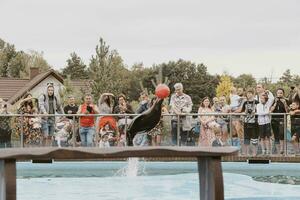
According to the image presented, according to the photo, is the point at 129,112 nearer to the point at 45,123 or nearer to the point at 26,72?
the point at 45,123

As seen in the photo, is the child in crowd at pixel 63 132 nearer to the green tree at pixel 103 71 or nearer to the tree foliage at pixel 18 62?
the green tree at pixel 103 71

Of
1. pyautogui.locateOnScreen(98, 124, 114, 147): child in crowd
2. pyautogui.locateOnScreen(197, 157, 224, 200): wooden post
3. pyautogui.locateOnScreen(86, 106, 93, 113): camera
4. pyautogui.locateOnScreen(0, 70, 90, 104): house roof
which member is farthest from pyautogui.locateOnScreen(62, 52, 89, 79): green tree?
pyautogui.locateOnScreen(197, 157, 224, 200): wooden post

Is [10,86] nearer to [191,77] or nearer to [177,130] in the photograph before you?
[191,77]

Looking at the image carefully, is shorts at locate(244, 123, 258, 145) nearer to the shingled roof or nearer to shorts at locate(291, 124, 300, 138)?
shorts at locate(291, 124, 300, 138)

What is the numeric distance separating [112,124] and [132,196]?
557 centimetres

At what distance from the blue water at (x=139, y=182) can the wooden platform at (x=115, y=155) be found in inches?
166

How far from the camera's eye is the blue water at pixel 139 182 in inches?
444

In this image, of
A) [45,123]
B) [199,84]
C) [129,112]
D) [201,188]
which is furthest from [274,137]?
[199,84]

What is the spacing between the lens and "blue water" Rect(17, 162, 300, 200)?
11.3m

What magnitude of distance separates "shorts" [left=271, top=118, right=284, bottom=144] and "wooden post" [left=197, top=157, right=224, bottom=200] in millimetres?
9554

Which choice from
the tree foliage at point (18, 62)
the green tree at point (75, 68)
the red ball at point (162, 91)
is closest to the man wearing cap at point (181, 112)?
the red ball at point (162, 91)

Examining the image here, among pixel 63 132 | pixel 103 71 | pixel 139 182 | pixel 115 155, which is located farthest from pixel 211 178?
pixel 103 71

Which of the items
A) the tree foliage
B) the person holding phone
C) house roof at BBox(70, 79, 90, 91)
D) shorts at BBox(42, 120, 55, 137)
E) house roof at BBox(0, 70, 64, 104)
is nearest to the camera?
the person holding phone

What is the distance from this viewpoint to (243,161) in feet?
55.9
